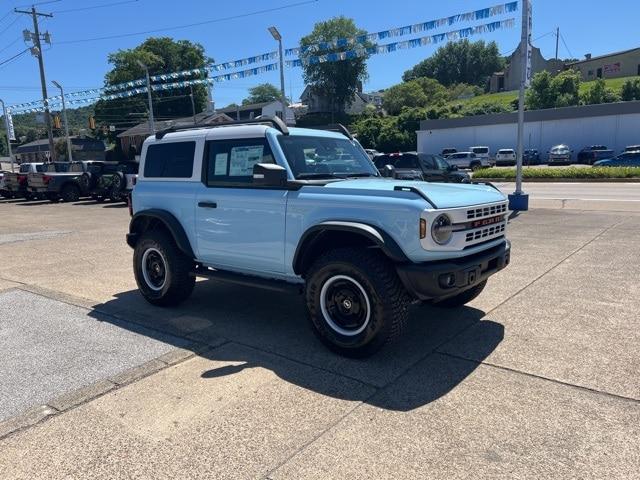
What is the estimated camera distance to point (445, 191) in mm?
4375

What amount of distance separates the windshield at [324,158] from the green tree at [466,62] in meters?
130

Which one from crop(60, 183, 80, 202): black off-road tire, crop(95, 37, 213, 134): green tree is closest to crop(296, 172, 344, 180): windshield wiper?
crop(60, 183, 80, 202): black off-road tire

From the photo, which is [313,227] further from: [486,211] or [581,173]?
[581,173]

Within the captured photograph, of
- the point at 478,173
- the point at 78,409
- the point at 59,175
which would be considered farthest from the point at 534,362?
the point at 478,173

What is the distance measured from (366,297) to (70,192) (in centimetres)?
2188

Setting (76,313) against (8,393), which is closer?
(8,393)

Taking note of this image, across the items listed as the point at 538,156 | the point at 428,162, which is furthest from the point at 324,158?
the point at 538,156

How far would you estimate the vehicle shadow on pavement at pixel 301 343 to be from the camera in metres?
3.78

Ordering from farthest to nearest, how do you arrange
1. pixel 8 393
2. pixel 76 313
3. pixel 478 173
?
pixel 478 173
pixel 76 313
pixel 8 393

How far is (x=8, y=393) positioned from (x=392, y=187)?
134 inches

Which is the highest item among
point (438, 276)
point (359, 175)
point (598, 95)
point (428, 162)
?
point (598, 95)

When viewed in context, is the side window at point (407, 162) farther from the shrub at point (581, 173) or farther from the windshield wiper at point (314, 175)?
the windshield wiper at point (314, 175)

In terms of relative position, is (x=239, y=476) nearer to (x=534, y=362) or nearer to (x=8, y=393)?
(x=8, y=393)

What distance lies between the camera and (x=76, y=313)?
19.2ft
